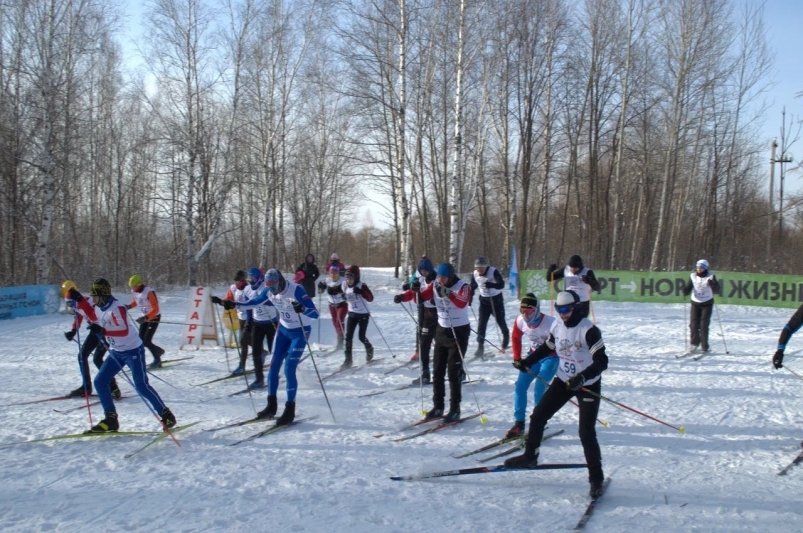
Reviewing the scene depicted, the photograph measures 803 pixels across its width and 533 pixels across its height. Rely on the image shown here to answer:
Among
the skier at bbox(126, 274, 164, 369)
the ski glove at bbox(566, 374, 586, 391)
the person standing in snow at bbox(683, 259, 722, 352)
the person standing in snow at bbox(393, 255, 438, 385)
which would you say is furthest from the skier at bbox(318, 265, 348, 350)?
the ski glove at bbox(566, 374, 586, 391)

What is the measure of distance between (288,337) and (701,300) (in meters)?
8.26

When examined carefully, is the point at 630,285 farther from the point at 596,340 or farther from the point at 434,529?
the point at 434,529

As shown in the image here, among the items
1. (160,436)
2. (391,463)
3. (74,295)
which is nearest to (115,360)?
(160,436)

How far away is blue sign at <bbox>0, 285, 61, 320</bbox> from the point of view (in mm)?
16875

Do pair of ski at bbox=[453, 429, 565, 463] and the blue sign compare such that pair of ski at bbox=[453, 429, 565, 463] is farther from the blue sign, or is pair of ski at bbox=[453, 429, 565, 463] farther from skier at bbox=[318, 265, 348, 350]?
the blue sign

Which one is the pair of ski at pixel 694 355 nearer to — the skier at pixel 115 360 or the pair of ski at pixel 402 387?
the pair of ski at pixel 402 387

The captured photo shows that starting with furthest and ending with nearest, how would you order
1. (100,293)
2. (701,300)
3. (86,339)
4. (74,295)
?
(701,300)
(86,339)
(74,295)
(100,293)

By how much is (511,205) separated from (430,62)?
9.32 metres

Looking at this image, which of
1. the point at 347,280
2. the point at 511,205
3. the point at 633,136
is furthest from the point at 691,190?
the point at 347,280

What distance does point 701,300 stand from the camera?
11.6m

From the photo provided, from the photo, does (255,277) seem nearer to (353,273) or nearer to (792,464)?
(353,273)

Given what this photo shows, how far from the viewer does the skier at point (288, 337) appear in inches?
288

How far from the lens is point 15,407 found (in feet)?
27.0

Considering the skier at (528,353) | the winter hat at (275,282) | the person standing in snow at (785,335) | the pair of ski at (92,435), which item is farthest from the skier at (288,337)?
the person standing in snow at (785,335)
